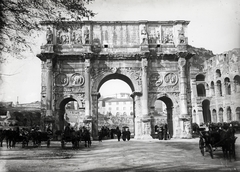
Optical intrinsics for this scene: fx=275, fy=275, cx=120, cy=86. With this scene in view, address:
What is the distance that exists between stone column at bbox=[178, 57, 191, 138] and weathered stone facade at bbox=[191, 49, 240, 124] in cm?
933

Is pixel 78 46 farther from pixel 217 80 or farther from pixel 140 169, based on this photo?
pixel 217 80

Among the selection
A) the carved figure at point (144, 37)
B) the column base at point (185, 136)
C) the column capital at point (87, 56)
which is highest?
the carved figure at point (144, 37)

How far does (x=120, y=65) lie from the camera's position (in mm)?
20969

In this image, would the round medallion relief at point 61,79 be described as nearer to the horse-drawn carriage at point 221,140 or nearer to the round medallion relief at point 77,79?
the round medallion relief at point 77,79

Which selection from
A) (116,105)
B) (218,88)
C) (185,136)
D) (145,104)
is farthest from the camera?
(116,105)

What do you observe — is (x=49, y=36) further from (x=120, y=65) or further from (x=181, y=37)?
(x=181, y=37)

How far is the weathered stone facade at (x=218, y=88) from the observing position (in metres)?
30.0

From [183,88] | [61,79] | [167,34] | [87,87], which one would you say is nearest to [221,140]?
[183,88]

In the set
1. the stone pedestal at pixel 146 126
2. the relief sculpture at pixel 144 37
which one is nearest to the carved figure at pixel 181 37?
the relief sculpture at pixel 144 37

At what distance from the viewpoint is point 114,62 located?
2102 cm

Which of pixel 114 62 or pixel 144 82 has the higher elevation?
pixel 114 62

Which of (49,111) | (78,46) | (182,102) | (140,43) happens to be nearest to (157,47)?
(140,43)

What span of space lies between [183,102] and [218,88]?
1626 centimetres

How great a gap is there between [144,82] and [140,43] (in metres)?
3.01
